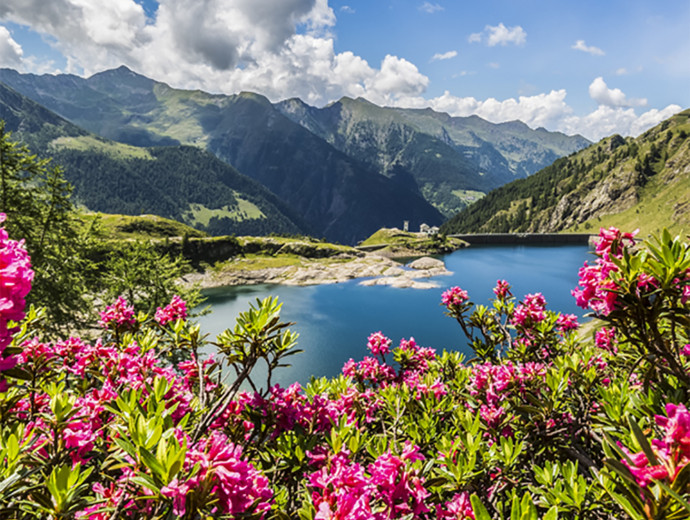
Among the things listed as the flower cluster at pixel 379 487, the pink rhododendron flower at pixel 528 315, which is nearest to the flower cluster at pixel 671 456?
the flower cluster at pixel 379 487

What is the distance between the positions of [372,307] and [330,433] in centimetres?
7237

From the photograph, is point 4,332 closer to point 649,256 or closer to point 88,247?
point 649,256

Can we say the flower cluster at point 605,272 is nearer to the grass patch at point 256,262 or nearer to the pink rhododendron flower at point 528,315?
the pink rhododendron flower at point 528,315

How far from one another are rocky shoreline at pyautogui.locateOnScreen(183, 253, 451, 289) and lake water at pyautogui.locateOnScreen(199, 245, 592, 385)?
5666 mm

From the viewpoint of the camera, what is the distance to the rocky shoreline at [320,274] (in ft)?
353

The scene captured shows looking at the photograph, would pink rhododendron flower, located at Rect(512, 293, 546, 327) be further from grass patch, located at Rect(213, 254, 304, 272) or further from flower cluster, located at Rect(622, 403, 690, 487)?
grass patch, located at Rect(213, 254, 304, 272)

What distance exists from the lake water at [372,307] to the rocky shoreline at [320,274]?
5.67 m

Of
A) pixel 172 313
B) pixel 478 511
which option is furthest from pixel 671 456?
pixel 172 313

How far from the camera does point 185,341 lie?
17.3 feet

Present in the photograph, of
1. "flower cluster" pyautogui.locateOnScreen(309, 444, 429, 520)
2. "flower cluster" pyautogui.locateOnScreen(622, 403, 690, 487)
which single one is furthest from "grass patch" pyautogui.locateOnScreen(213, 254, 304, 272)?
"flower cluster" pyautogui.locateOnScreen(622, 403, 690, 487)

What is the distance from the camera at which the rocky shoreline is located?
108m

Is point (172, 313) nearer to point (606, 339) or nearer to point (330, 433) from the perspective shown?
point (330, 433)

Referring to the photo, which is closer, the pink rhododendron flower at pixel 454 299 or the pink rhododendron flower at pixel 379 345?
the pink rhododendron flower at pixel 379 345

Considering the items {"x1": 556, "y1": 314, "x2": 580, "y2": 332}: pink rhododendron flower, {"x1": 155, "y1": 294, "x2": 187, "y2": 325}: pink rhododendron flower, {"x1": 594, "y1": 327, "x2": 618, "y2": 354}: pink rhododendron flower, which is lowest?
{"x1": 594, "y1": 327, "x2": 618, "y2": 354}: pink rhododendron flower
